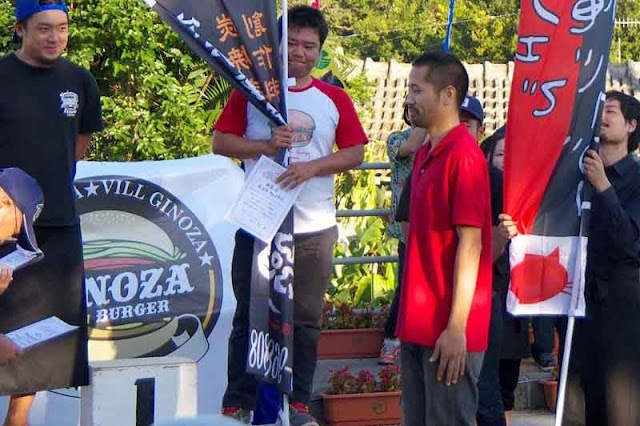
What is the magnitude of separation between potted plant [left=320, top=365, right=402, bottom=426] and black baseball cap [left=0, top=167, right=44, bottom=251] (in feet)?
7.87

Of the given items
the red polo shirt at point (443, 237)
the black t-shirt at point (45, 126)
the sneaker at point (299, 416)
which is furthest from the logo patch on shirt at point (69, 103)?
the red polo shirt at point (443, 237)

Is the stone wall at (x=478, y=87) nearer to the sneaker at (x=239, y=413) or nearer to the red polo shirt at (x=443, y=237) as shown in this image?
the sneaker at (x=239, y=413)

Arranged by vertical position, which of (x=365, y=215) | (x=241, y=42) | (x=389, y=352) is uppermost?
(x=241, y=42)

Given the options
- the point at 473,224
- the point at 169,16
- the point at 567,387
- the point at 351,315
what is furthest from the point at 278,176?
the point at 351,315

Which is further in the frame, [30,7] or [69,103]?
[69,103]

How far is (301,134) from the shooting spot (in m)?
5.65

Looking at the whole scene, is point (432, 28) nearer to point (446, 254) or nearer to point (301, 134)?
point (301, 134)

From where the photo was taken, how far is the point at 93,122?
19.1 ft

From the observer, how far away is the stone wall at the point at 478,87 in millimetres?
20812

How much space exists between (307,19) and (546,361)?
11.1ft

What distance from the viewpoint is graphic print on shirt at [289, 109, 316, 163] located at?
564cm

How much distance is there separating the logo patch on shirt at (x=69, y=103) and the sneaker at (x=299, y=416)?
177 cm

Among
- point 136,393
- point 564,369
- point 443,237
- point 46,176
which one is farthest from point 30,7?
point 564,369

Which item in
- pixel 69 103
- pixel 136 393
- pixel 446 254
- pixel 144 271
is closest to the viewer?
pixel 446 254
